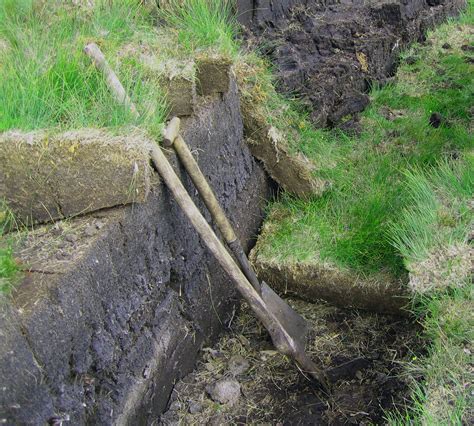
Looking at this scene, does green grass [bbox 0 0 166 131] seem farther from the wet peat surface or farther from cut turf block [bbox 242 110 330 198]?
the wet peat surface

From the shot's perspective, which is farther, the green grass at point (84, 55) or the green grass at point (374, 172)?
the green grass at point (374, 172)

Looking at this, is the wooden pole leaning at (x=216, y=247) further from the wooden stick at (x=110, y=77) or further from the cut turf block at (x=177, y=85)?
the cut turf block at (x=177, y=85)

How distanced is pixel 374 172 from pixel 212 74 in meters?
1.47

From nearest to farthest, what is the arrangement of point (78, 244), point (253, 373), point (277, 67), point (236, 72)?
1. point (78, 244)
2. point (253, 373)
3. point (236, 72)
4. point (277, 67)

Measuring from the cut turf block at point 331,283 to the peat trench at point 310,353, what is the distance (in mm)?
83

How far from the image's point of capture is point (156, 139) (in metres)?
2.95

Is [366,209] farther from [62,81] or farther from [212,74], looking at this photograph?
[62,81]

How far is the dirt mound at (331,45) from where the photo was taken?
496 cm

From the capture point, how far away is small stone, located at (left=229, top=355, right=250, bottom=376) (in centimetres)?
341

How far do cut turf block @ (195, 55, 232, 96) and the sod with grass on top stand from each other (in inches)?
37.3

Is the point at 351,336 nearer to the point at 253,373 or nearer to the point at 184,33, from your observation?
the point at 253,373

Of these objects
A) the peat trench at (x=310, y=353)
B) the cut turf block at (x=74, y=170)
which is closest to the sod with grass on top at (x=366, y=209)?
the peat trench at (x=310, y=353)

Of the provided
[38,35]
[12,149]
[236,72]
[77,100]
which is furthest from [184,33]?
[12,149]

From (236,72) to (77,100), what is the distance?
5.34ft
